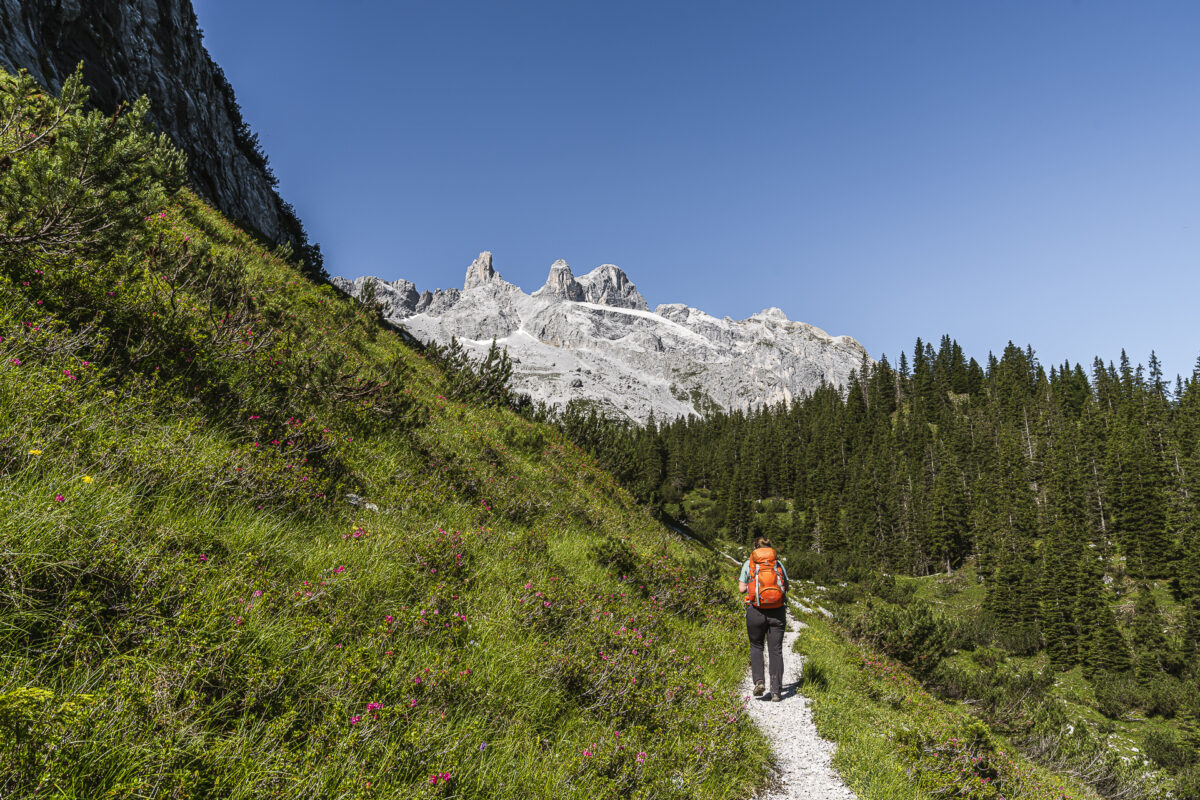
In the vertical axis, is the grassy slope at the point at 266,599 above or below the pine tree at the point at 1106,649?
above

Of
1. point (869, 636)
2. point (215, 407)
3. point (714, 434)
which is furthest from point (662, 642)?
point (714, 434)

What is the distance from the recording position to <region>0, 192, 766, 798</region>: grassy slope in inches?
96.1

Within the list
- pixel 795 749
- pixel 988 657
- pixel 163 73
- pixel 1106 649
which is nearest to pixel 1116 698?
pixel 988 657

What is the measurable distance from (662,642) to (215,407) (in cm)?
670

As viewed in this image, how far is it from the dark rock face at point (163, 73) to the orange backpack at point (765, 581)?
1638 centimetres

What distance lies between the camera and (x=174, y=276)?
6992 mm

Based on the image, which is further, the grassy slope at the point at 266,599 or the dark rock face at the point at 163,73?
the dark rock face at the point at 163,73

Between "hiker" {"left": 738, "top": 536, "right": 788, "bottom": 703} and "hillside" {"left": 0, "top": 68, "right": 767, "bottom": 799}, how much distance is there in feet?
2.22

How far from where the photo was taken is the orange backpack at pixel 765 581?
8.34 meters

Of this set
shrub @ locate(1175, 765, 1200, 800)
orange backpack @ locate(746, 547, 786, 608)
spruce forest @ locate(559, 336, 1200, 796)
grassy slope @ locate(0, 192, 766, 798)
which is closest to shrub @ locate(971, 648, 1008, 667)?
spruce forest @ locate(559, 336, 1200, 796)

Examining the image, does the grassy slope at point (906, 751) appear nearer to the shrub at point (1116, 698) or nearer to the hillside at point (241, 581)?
the hillside at point (241, 581)

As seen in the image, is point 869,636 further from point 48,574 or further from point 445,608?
point 48,574

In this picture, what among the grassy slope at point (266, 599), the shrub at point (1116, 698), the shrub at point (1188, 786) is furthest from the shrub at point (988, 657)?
the grassy slope at point (266, 599)

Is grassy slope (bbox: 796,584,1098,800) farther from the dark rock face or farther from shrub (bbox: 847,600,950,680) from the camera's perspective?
the dark rock face
